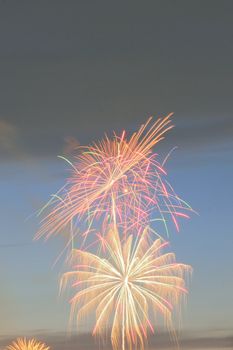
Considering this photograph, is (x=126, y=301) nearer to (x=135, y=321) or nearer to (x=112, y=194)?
(x=135, y=321)

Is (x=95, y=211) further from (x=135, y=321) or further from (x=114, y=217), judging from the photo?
(x=135, y=321)

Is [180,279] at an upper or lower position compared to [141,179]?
lower

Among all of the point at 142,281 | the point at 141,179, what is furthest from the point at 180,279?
the point at 141,179

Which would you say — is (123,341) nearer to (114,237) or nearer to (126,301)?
(126,301)

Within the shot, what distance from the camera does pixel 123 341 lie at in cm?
4072

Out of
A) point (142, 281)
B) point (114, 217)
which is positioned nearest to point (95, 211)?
point (114, 217)

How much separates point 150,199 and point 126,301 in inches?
194

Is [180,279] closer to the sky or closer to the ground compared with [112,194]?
closer to the ground

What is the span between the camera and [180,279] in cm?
4028

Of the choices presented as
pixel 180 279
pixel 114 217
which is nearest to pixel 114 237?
pixel 114 217

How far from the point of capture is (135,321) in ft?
136

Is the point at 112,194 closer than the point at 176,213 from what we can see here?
No

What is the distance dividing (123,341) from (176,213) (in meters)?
6.57

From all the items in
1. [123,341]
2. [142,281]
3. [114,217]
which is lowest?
[123,341]
